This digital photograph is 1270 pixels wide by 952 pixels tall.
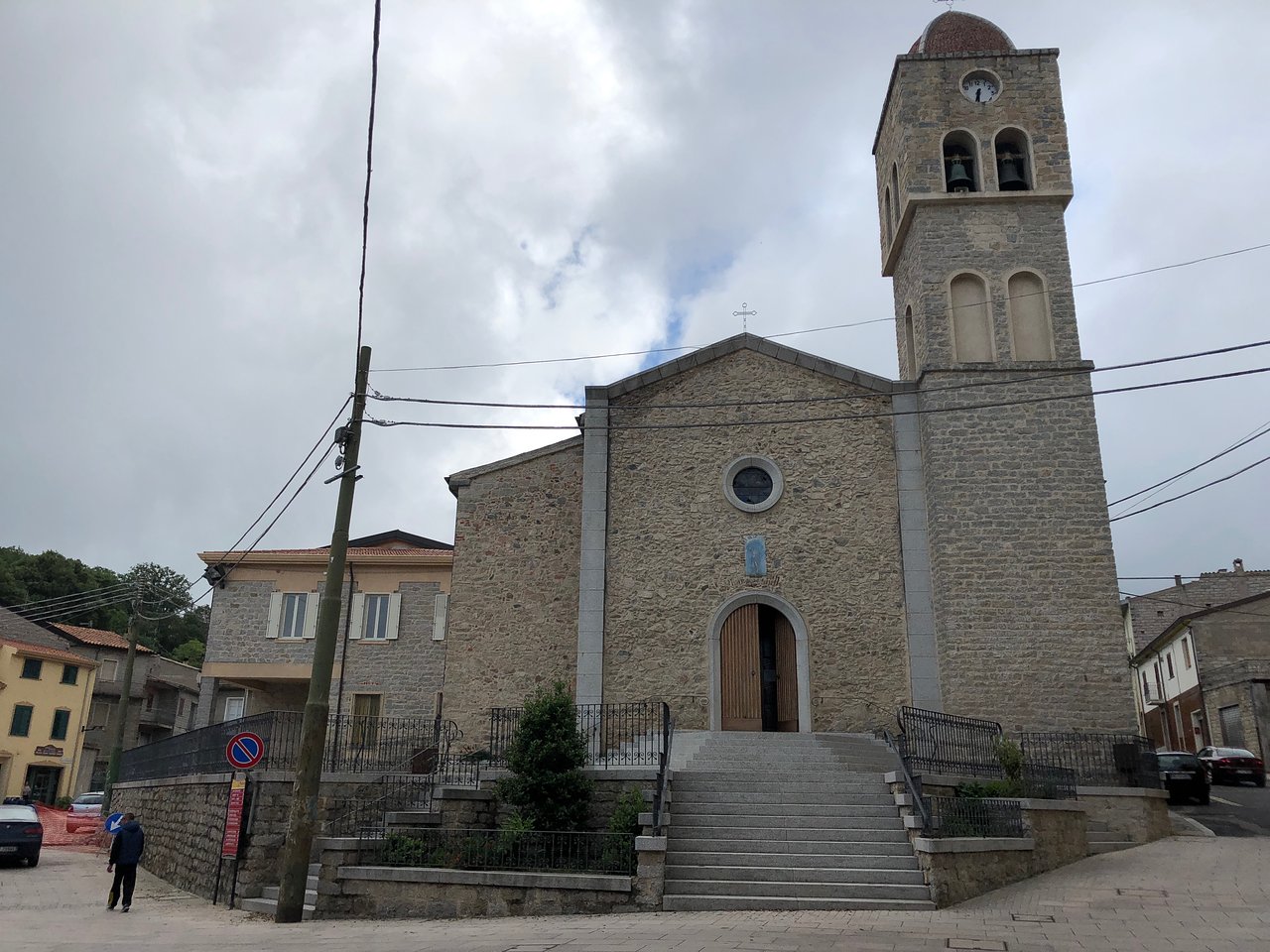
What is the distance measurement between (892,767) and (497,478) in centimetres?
918

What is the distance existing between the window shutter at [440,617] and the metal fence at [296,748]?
19.9 feet

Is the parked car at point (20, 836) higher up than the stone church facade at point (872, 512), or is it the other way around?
the stone church facade at point (872, 512)

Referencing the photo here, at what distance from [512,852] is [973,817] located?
Result: 18.4 feet

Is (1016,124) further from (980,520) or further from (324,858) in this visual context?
(324,858)

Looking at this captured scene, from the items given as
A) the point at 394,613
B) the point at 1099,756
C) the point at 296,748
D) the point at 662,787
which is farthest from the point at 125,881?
the point at 1099,756

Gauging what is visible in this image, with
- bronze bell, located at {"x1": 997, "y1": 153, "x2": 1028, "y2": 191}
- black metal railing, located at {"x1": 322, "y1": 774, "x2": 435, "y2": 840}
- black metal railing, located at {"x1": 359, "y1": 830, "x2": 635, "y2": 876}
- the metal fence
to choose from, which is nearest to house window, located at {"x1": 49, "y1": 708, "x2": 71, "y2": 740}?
the metal fence

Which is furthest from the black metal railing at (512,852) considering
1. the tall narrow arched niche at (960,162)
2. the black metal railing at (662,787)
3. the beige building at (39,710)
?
the beige building at (39,710)

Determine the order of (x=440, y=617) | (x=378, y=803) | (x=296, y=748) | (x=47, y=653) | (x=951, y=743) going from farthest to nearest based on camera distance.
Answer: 1. (x=47, y=653)
2. (x=440, y=617)
3. (x=951, y=743)
4. (x=296, y=748)
5. (x=378, y=803)

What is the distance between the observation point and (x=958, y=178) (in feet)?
63.5

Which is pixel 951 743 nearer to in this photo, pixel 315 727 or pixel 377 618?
pixel 315 727

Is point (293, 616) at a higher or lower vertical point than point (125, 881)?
higher

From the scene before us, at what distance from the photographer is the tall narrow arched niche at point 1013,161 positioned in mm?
19312

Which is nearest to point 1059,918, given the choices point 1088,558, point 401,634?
point 1088,558

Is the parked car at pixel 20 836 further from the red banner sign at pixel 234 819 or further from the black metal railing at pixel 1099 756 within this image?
the black metal railing at pixel 1099 756
